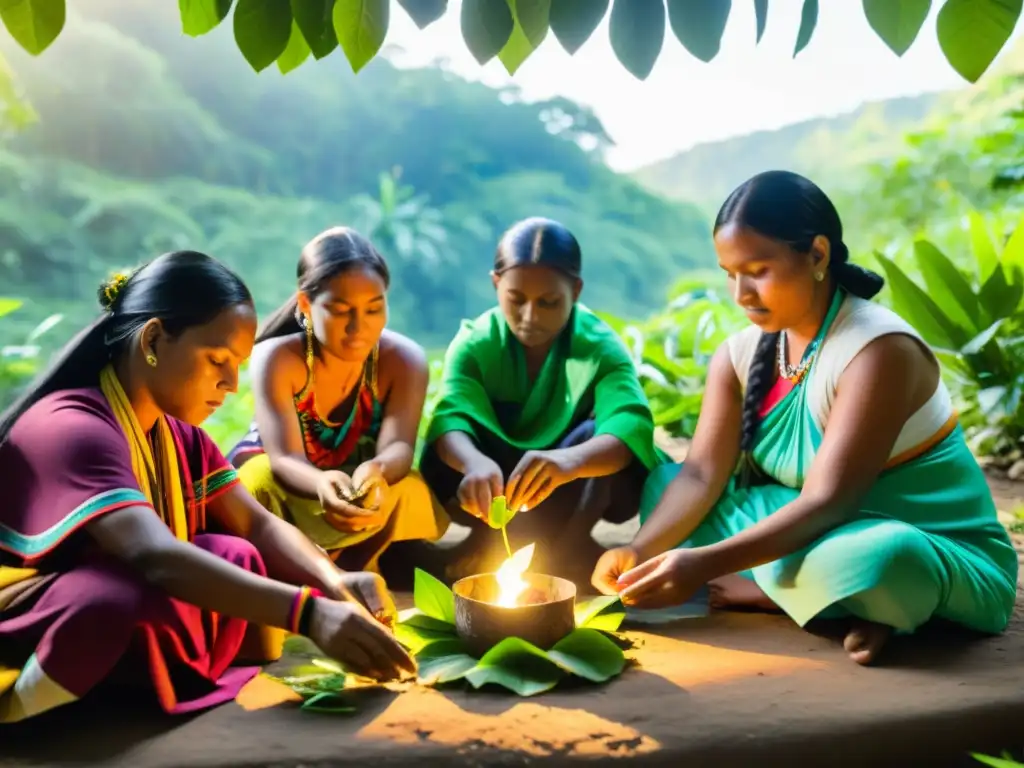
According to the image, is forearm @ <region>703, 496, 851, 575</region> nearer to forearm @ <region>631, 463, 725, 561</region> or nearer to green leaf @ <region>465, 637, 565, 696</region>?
forearm @ <region>631, 463, 725, 561</region>

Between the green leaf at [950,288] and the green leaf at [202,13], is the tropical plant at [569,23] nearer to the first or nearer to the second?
the green leaf at [202,13]

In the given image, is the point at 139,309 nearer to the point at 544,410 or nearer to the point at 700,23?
the point at 700,23

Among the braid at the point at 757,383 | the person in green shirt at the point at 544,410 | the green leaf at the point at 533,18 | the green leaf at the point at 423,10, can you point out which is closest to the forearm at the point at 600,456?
the person in green shirt at the point at 544,410

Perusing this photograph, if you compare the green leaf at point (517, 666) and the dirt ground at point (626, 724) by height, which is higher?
the green leaf at point (517, 666)

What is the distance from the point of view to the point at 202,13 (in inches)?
54.5

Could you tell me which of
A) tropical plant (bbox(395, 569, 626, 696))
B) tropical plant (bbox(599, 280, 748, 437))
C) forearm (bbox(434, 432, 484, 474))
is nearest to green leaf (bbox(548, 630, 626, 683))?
tropical plant (bbox(395, 569, 626, 696))

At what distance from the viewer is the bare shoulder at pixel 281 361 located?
8.71 ft

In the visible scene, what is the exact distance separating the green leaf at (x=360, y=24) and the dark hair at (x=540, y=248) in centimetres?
144

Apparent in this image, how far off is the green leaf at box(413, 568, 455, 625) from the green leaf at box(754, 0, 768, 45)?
1.44 m

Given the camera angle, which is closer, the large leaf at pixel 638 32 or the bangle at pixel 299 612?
the large leaf at pixel 638 32

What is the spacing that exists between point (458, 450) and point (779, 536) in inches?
39.3

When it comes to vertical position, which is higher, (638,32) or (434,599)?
(638,32)

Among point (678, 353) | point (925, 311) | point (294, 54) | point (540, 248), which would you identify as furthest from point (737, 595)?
point (678, 353)

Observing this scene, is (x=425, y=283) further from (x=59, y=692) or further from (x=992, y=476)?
(x=59, y=692)
